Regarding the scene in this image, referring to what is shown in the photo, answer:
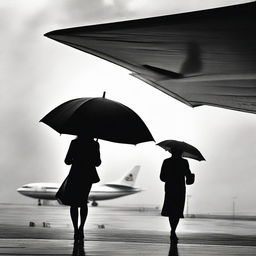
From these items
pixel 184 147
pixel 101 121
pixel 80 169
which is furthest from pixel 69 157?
pixel 184 147

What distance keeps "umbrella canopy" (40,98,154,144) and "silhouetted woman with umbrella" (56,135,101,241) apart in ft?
0.58

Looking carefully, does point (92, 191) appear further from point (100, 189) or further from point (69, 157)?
point (69, 157)

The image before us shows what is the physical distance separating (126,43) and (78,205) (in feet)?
7.46

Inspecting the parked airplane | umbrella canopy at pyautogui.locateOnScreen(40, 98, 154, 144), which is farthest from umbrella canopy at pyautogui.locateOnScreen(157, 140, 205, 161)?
the parked airplane

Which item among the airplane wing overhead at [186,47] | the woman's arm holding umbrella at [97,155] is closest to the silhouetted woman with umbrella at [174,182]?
the airplane wing overhead at [186,47]

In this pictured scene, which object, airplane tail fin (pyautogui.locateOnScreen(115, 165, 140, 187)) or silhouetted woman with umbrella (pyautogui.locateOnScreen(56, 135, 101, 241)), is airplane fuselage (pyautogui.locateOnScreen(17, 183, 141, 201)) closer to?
airplane tail fin (pyautogui.locateOnScreen(115, 165, 140, 187))

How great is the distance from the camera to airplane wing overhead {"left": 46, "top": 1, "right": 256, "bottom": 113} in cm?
484

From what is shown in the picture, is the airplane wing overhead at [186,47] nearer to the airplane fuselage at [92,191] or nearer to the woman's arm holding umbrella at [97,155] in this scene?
the woman's arm holding umbrella at [97,155]

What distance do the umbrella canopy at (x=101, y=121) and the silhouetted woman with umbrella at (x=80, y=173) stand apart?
7.0 inches

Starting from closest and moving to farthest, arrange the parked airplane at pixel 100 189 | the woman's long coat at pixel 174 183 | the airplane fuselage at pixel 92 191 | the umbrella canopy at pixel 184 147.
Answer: the woman's long coat at pixel 174 183, the umbrella canopy at pixel 184 147, the airplane fuselage at pixel 92 191, the parked airplane at pixel 100 189

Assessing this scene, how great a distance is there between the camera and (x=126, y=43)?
612 centimetres

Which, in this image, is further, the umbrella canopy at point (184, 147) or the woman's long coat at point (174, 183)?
the umbrella canopy at point (184, 147)

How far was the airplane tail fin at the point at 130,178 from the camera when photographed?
67731 mm

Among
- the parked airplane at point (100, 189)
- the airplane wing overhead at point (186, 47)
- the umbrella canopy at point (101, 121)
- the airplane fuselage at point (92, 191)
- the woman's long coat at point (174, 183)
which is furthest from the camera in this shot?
the parked airplane at point (100, 189)
